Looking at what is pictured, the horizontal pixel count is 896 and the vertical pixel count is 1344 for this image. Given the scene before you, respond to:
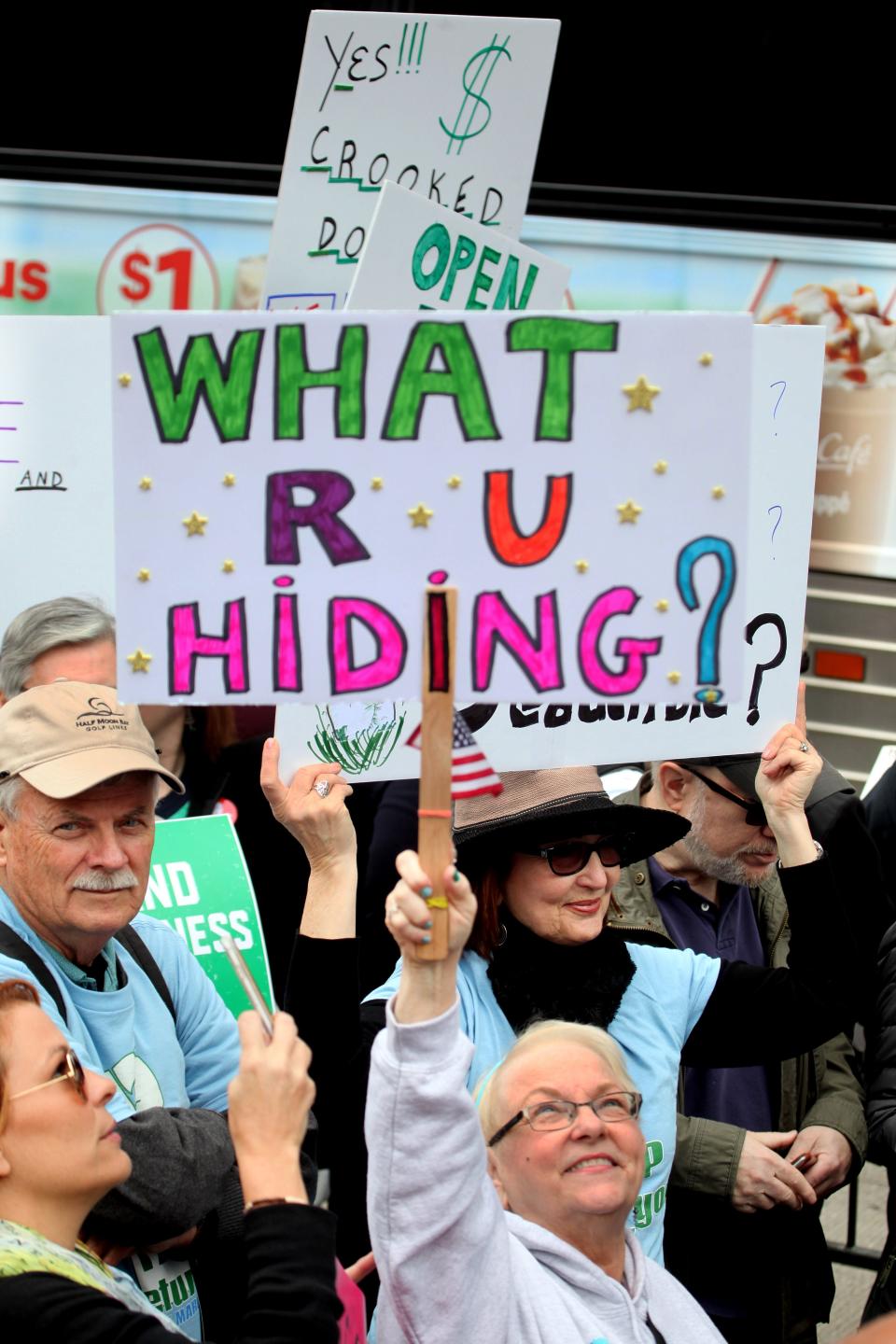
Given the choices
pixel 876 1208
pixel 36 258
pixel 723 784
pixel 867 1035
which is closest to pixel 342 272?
pixel 723 784

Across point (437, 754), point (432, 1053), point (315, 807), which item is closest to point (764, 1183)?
point (315, 807)

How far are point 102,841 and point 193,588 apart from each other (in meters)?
0.42

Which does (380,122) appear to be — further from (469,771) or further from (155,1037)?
(155,1037)

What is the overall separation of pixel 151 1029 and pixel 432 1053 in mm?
697

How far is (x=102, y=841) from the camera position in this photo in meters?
2.58

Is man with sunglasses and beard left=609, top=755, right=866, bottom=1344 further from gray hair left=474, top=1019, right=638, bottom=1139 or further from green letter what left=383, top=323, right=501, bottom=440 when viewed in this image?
green letter what left=383, top=323, right=501, bottom=440

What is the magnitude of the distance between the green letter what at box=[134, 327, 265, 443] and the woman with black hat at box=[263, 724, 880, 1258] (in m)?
0.72

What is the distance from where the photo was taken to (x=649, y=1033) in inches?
115

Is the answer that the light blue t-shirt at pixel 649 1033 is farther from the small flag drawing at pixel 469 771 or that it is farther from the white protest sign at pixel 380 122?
the white protest sign at pixel 380 122

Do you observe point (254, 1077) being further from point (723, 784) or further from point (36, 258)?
point (36, 258)

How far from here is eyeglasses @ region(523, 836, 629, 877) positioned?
2.94 m

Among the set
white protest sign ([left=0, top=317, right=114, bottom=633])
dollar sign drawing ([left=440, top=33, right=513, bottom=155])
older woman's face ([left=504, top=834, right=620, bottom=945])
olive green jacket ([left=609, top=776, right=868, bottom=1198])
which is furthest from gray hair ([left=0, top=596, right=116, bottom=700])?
dollar sign drawing ([left=440, top=33, right=513, bottom=155])

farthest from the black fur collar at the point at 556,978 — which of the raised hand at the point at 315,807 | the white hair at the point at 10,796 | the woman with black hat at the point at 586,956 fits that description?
the white hair at the point at 10,796

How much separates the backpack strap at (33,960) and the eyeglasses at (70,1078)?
1.05 ft
